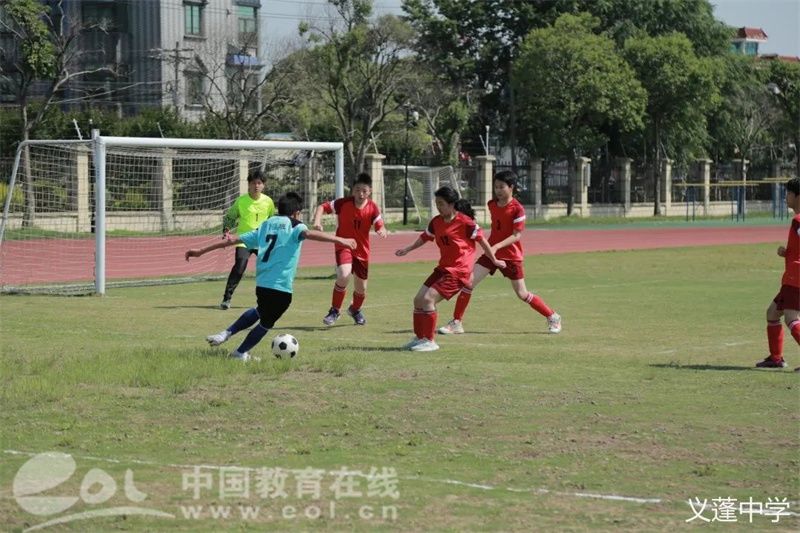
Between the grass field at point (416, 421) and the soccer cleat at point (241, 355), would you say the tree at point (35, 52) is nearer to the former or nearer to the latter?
the grass field at point (416, 421)

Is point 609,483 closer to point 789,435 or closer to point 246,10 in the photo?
point 789,435

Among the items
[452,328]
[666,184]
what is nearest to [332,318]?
[452,328]

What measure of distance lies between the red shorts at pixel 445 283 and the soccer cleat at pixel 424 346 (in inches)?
21.6

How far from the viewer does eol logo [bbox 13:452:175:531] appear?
6965 mm

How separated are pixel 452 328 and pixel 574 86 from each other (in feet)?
147

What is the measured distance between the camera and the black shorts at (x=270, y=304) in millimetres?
11953

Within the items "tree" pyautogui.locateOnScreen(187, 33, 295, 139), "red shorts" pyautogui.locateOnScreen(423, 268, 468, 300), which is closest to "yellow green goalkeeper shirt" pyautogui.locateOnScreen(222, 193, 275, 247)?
"red shorts" pyautogui.locateOnScreen(423, 268, 468, 300)

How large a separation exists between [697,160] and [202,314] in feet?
196

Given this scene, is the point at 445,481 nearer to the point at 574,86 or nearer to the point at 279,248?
the point at 279,248

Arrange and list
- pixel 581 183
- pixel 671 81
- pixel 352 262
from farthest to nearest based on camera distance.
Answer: pixel 581 183, pixel 671 81, pixel 352 262

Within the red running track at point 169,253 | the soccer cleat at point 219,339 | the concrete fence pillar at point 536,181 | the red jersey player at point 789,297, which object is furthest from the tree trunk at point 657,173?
the soccer cleat at point 219,339

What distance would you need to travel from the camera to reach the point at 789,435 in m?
9.05

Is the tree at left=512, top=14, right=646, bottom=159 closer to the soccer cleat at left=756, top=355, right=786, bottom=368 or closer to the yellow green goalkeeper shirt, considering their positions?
the yellow green goalkeeper shirt

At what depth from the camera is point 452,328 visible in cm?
1507
